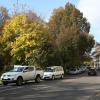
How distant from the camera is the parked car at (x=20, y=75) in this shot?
113 ft

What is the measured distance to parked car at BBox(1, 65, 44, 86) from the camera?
34438 mm

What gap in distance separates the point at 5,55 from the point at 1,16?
56.5ft

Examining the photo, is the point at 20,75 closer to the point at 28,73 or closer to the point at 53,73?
the point at 28,73

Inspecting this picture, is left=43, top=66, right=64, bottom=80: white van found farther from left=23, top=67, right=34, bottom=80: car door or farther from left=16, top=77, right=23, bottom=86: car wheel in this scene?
left=16, top=77, right=23, bottom=86: car wheel

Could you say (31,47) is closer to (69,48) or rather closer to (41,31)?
(41,31)

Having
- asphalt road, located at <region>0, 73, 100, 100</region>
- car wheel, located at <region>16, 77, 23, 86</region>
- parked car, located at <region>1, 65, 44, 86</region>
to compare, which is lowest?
asphalt road, located at <region>0, 73, 100, 100</region>

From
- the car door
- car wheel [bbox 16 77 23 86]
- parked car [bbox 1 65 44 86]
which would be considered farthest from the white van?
car wheel [bbox 16 77 23 86]

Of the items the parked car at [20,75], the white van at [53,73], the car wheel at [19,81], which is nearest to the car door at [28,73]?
the parked car at [20,75]

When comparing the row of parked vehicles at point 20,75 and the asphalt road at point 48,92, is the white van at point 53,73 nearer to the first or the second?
the row of parked vehicles at point 20,75

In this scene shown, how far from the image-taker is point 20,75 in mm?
35125

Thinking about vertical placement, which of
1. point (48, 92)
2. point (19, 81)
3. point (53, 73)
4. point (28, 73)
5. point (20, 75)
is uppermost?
point (53, 73)

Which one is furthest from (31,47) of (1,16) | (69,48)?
(1,16)

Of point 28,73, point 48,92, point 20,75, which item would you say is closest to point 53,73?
point 28,73

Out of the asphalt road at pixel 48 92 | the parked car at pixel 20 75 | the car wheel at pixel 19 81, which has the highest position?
the parked car at pixel 20 75
